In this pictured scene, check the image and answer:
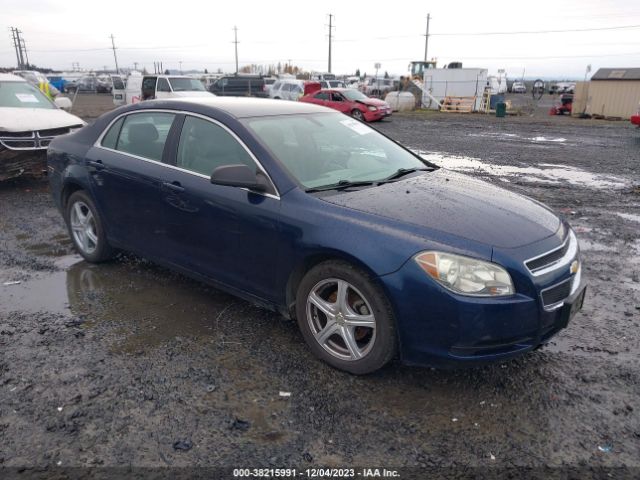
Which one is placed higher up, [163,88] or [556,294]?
[163,88]

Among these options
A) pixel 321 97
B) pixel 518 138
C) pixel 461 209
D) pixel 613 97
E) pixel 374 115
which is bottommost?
pixel 518 138

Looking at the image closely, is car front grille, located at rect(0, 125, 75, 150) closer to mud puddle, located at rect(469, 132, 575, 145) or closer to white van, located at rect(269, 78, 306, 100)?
mud puddle, located at rect(469, 132, 575, 145)

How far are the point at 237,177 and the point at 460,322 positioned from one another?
171cm

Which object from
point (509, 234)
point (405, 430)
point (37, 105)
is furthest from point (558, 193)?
point (37, 105)

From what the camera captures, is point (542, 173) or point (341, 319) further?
point (542, 173)

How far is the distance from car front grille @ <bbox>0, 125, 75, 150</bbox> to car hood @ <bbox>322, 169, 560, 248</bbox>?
22.4 ft

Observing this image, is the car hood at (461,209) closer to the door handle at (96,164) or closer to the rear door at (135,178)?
the rear door at (135,178)

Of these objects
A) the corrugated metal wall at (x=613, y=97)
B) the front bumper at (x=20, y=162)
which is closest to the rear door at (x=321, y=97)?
the corrugated metal wall at (x=613, y=97)

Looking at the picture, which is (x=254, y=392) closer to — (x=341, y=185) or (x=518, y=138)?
(x=341, y=185)

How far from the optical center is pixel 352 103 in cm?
2356

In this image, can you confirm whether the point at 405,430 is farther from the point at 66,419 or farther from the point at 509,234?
the point at 66,419

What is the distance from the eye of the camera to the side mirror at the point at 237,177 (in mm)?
3533

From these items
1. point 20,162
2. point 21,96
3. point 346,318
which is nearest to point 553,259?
point 346,318

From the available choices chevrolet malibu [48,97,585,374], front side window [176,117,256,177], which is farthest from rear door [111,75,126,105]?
front side window [176,117,256,177]
